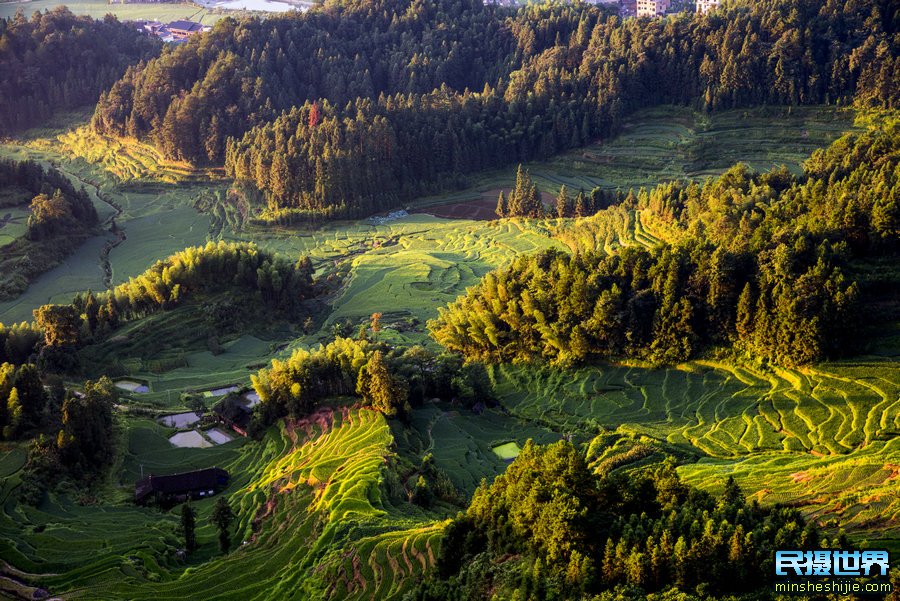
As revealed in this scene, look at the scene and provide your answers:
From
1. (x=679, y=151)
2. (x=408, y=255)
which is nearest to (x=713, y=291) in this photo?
(x=408, y=255)

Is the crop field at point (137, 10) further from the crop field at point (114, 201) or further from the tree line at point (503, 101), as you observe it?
the tree line at point (503, 101)

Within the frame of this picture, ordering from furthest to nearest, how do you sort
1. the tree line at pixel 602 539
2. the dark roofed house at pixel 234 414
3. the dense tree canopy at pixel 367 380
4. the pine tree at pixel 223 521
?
the dark roofed house at pixel 234 414, the dense tree canopy at pixel 367 380, the pine tree at pixel 223 521, the tree line at pixel 602 539

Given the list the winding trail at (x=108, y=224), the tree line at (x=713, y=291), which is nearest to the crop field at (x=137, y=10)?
the winding trail at (x=108, y=224)

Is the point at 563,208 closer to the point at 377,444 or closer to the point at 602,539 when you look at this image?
the point at 377,444

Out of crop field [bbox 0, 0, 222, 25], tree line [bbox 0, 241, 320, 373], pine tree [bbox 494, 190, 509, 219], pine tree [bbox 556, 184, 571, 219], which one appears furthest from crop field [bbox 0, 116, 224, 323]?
crop field [bbox 0, 0, 222, 25]

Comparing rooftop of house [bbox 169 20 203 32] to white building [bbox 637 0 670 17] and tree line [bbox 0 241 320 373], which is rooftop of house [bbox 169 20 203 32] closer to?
white building [bbox 637 0 670 17]
